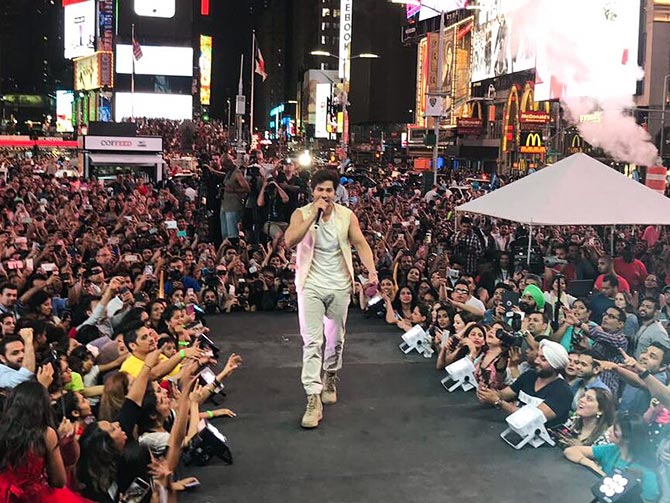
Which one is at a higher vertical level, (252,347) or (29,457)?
(29,457)

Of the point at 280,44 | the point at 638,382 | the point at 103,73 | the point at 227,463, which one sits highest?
the point at 280,44

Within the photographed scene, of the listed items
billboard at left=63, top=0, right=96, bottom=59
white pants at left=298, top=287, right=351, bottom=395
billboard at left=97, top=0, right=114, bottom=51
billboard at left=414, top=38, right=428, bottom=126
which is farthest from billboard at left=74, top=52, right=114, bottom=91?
white pants at left=298, top=287, right=351, bottom=395

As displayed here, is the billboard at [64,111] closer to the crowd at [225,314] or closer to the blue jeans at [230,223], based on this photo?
the crowd at [225,314]

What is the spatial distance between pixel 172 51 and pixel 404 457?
7409 cm

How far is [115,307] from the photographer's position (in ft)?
27.1

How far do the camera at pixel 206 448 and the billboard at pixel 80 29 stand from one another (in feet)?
243

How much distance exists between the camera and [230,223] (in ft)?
48.7

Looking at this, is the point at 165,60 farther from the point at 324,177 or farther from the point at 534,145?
the point at 324,177

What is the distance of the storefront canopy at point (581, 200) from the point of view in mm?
9008

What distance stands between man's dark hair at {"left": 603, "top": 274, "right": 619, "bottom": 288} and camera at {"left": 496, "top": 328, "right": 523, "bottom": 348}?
273 centimetres

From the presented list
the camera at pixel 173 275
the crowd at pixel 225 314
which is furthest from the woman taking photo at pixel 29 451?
the camera at pixel 173 275

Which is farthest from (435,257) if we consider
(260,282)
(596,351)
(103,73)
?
(103,73)

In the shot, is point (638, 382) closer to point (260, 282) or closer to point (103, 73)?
point (260, 282)

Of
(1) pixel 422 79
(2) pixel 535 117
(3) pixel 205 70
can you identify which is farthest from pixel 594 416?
(3) pixel 205 70
